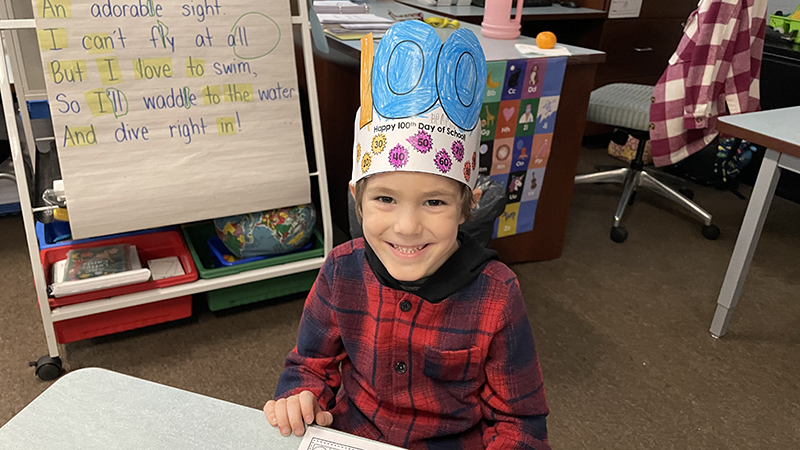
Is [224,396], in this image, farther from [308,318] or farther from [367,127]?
[367,127]

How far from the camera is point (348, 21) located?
208 centimetres

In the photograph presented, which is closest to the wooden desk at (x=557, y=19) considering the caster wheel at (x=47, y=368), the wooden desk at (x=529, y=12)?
the wooden desk at (x=529, y=12)

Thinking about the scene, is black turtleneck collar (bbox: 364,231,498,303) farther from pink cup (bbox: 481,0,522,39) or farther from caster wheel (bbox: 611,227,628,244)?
caster wheel (bbox: 611,227,628,244)

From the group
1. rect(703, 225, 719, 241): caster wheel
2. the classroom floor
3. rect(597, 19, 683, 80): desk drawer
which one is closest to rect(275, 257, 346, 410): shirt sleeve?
the classroom floor

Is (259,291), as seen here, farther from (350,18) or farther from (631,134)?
(631,134)

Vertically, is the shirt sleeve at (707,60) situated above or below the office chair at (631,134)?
above

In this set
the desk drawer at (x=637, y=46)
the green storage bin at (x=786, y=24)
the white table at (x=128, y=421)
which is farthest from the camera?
the desk drawer at (x=637, y=46)

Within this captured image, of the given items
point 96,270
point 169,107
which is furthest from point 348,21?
point 96,270

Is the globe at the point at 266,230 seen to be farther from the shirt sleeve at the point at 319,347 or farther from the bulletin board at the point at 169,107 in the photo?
the shirt sleeve at the point at 319,347

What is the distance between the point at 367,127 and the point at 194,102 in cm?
96

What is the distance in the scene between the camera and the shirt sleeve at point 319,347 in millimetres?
844

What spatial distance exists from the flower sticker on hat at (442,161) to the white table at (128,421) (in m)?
0.35

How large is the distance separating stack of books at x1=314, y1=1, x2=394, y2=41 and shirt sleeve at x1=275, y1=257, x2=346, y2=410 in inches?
49.3

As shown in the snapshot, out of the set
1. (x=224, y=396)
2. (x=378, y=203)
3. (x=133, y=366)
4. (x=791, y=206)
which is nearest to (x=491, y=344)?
(x=378, y=203)
